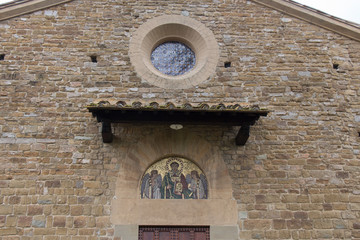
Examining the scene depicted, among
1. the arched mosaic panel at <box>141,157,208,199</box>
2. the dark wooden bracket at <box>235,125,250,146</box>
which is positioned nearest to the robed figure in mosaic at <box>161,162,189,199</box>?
the arched mosaic panel at <box>141,157,208,199</box>

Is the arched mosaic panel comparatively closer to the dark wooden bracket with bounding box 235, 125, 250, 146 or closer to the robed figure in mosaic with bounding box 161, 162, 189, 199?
the robed figure in mosaic with bounding box 161, 162, 189, 199

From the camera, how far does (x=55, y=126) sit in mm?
6418

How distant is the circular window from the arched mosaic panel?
1.52 metres

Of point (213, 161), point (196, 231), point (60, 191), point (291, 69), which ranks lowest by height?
point (196, 231)

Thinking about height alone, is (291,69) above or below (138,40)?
below

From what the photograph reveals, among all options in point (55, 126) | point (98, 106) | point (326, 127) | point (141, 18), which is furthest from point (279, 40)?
point (55, 126)

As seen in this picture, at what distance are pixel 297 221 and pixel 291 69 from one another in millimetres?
2981

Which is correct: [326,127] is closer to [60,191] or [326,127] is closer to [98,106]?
[98,106]

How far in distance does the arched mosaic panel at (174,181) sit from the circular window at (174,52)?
152 centimetres

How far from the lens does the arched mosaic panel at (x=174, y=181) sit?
6.13 meters

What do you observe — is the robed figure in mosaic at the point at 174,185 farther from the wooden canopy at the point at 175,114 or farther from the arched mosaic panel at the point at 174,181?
the wooden canopy at the point at 175,114

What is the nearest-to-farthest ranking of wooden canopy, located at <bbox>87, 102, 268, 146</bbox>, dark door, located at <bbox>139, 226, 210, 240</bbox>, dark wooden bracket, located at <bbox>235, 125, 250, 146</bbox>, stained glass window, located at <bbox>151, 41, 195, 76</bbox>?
1. wooden canopy, located at <bbox>87, 102, 268, 146</bbox>
2. dark door, located at <bbox>139, 226, 210, 240</bbox>
3. dark wooden bracket, located at <bbox>235, 125, 250, 146</bbox>
4. stained glass window, located at <bbox>151, 41, 195, 76</bbox>

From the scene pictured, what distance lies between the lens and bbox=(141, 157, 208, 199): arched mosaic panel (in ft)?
20.1

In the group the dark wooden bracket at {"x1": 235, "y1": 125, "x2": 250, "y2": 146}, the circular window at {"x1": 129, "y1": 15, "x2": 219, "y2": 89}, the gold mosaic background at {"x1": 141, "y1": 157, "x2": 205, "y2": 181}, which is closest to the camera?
the dark wooden bracket at {"x1": 235, "y1": 125, "x2": 250, "y2": 146}
